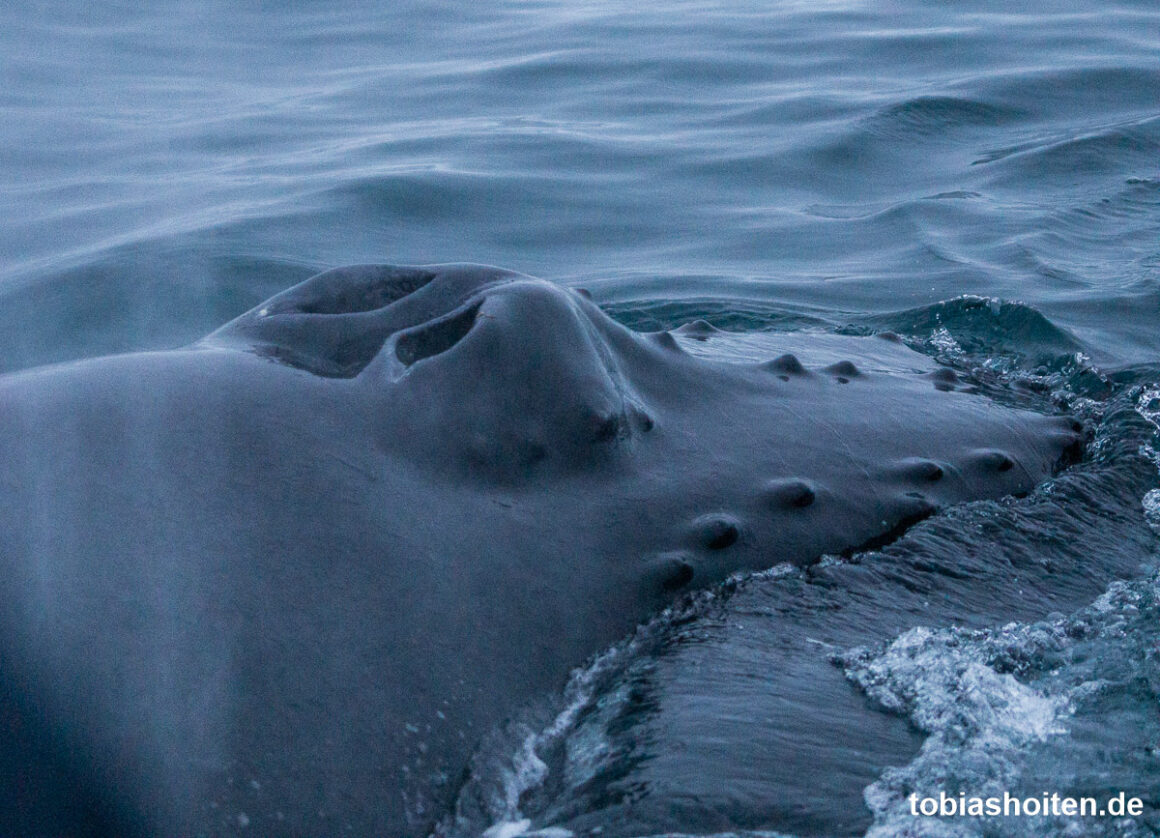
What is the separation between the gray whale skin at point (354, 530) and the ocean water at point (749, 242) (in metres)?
0.20

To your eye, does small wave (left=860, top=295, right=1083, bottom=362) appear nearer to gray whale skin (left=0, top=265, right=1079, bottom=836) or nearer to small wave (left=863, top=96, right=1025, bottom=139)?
gray whale skin (left=0, top=265, right=1079, bottom=836)

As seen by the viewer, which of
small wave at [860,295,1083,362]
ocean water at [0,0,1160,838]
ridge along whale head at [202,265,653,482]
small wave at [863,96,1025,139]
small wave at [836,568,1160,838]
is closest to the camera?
small wave at [836,568,1160,838]

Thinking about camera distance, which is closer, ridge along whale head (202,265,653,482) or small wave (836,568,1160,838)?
small wave (836,568,1160,838)

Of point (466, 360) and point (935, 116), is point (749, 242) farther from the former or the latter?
point (466, 360)

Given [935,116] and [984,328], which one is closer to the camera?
[984,328]

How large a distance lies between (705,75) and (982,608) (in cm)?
1466

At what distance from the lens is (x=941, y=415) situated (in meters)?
5.21

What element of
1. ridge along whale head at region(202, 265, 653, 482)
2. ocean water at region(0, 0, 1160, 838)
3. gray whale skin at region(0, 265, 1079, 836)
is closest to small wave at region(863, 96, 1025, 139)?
ocean water at region(0, 0, 1160, 838)

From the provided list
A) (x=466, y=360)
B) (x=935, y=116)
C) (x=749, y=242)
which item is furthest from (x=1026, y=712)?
(x=935, y=116)

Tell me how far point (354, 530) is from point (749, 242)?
9128 mm

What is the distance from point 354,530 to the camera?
131 inches

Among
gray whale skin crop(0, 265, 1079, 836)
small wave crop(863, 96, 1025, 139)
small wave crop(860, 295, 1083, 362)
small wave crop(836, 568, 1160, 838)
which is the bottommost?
small wave crop(860, 295, 1083, 362)

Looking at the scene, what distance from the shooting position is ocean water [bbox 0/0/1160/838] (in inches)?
138

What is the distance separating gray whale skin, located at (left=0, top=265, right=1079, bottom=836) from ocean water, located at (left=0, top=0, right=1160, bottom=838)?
199 millimetres
